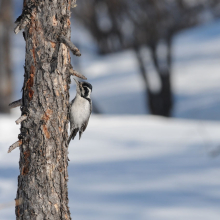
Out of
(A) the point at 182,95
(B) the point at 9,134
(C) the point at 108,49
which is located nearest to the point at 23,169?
(B) the point at 9,134

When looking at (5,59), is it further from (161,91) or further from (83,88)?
(83,88)

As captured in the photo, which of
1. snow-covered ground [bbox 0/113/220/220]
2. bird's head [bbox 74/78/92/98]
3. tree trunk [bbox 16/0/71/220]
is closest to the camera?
tree trunk [bbox 16/0/71/220]

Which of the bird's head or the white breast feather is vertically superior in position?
the bird's head

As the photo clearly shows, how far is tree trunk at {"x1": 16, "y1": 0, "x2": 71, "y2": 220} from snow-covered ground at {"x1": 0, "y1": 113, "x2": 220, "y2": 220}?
1165 mm

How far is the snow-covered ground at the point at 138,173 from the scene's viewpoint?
4.40 m

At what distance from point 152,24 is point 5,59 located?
16.7 feet

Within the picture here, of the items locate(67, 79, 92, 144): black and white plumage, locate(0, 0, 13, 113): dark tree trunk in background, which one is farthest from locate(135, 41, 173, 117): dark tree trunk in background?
locate(67, 79, 92, 144): black and white plumage

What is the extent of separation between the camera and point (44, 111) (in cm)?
295

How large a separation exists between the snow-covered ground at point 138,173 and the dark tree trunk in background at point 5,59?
4.53 metres

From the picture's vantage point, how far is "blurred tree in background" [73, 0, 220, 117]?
14203 millimetres

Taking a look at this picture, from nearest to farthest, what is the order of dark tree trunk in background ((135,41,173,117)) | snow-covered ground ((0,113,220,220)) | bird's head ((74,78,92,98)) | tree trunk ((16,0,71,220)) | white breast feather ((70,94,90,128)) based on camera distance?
1. tree trunk ((16,0,71,220))
2. white breast feather ((70,94,90,128))
3. bird's head ((74,78,92,98))
4. snow-covered ground ((0,113,220,220))
5. dark tree trunk in background ((135,41,173,117))

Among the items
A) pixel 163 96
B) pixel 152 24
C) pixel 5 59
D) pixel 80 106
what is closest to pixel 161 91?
pixel 163 96

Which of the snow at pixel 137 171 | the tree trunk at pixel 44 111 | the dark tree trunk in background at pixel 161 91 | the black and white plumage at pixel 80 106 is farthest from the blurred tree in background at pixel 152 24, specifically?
the tree trunk at pixel 44 111

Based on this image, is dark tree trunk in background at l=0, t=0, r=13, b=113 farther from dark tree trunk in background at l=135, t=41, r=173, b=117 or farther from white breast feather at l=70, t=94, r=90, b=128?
white breast feather at l=70, t=94, r=90, b=128
